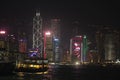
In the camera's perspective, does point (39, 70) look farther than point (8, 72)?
Yes

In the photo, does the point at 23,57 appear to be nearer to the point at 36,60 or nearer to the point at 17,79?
the point at 36,60

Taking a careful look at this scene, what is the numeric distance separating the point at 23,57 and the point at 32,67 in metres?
7.58

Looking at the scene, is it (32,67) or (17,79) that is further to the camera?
(32,67)

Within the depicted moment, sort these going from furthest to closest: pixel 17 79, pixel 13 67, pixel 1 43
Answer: pixel 1 43, pixel 13 67, pixel 17 79

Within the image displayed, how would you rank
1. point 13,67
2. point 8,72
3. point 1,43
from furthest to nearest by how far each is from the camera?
point 1,43, point 13,67, point 8,72

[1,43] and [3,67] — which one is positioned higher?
[1,43]

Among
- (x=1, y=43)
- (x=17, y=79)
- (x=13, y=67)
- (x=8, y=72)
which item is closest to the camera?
(x=17, y=79)

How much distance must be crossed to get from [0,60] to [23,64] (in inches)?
563

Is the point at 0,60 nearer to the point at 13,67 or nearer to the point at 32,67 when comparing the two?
the point at 13,67

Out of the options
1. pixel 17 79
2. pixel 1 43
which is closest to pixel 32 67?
pixel 1 43

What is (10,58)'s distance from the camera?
4938 inches

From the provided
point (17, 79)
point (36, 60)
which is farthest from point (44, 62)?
point (17, 79)

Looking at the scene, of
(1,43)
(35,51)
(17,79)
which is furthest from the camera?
(35,51)

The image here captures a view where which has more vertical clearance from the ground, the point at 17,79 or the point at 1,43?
the point at 1,43
